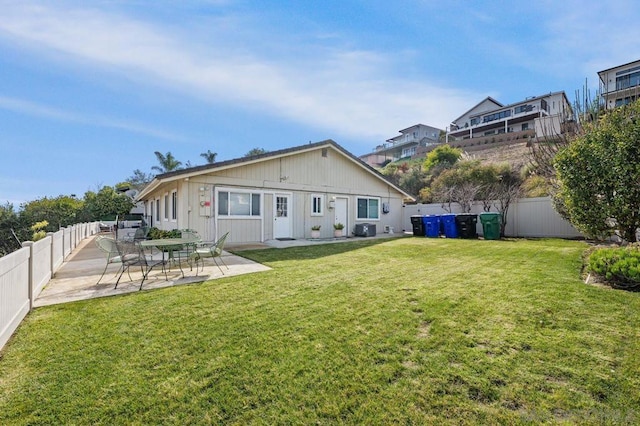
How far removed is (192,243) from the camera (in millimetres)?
6129

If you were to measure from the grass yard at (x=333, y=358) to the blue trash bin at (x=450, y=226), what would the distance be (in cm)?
943

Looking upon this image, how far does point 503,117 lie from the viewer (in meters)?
43.0

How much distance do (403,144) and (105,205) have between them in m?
48.6

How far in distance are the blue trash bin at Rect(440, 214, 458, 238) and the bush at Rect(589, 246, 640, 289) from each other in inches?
339

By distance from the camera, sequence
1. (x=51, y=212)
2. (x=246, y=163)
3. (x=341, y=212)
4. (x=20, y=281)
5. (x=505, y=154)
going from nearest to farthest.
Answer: (x=20, y=281), (x=246, y=163), (x=341, y=212), (x=51, y=212), (x=505, y=154)

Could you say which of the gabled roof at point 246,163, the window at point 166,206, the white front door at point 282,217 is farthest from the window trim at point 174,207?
the white front door at point 282,217

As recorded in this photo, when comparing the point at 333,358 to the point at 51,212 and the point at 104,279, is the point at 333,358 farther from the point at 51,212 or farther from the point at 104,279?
the point at 51,212

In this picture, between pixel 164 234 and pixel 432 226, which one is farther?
pixel 432 226

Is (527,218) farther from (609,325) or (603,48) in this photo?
(609,325)

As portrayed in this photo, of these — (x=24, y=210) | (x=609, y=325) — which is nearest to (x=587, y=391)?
(x=609, y=325)

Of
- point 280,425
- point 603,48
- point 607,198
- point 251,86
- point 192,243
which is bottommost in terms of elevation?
point 280,425

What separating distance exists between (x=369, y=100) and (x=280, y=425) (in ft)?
49.8

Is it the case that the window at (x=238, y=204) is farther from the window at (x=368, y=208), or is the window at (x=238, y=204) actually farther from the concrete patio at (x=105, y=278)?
the window at (x=368, y=208)

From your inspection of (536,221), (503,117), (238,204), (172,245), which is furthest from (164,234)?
(503,117)
